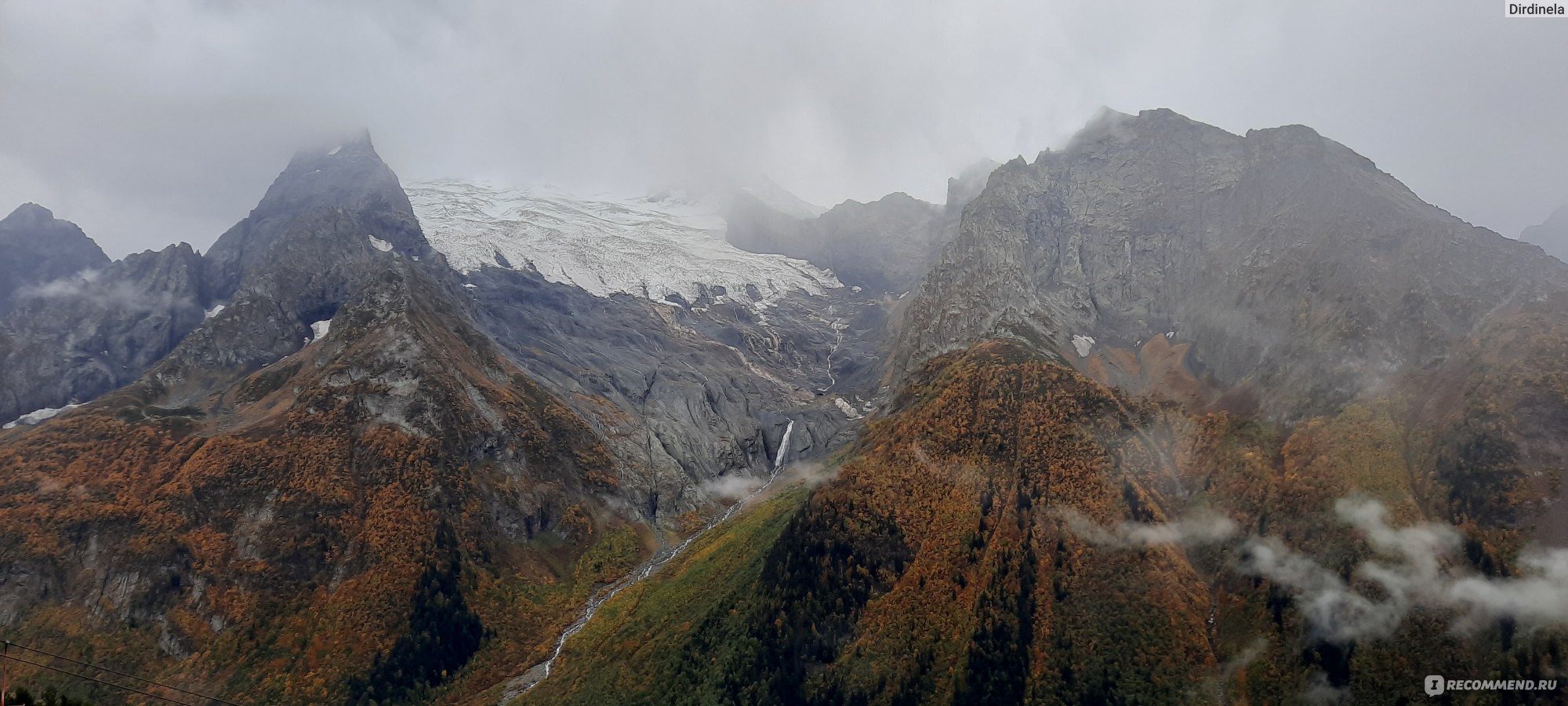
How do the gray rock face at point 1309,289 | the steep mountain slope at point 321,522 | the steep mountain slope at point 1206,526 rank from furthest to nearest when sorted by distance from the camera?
1. the gray rock face at point 1309,289
2. the steep mountain slope at point 321,522
3. the steep mountain slope at point 1206,526

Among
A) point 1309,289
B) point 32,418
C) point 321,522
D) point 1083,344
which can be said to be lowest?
point 321,522

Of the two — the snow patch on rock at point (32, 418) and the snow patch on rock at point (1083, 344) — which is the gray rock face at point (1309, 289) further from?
the snow patch on rock at point (32, 418)

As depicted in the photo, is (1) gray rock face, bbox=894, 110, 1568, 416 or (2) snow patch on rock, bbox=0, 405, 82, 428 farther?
(2) snow patch on rock, bbox=0, 405, 82, 428

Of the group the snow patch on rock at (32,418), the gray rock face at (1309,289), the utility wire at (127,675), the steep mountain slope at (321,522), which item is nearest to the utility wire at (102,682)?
the utility wire at (127,675)

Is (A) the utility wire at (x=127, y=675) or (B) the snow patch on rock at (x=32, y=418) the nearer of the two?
(A) the utility wire at (x=127, y=675)

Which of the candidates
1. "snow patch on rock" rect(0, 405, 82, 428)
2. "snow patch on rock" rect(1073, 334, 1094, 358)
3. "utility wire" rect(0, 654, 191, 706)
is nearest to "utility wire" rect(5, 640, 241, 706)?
Result: "utility wire" rect(0, 654, 191, 706)

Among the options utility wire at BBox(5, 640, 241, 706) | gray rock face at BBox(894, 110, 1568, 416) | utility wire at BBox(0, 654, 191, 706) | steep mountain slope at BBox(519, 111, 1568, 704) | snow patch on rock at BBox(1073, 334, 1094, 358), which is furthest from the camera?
snow patch on rock at BBox(1073, 334, 1094, 358)

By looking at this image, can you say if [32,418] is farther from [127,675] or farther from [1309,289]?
[1309,289]

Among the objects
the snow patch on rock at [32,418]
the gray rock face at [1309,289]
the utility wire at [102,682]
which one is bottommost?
the utility wire at [102,682]

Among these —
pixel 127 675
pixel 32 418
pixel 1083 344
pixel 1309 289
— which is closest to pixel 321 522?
pixel 127 675

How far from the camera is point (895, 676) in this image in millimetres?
104938

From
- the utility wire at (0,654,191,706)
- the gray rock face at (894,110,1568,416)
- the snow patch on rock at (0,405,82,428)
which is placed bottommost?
the utility wire at (0,654,191,706)

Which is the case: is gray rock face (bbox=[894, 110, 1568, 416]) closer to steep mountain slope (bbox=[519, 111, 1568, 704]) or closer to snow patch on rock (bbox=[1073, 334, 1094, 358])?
steep mountain slope (bbox=[519, 111, 1568, 704])

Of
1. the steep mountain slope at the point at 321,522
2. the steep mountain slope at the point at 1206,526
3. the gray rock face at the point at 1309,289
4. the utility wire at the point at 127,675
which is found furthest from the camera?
the gray rock face at the point at 1309,289
